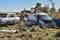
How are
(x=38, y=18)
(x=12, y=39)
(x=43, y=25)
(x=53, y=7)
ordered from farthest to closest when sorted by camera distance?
1. (x=53, y=7)
2. (x=38, y=18)
3. (x=43, y=25)
4. (x=12, y=39)

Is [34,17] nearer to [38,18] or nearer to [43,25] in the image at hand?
[38,18]

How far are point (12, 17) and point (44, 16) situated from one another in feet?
13.1

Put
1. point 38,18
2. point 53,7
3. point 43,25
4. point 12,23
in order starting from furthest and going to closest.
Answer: point 53,7
point 12,23
point 38,18
point 43,25

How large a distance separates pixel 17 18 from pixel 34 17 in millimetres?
2567

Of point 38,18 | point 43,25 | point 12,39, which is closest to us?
point 12,39

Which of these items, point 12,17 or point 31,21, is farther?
point 12,17

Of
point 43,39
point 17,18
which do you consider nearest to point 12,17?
point 17,18

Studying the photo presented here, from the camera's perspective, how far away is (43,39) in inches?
411

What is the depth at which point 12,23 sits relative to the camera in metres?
23.5

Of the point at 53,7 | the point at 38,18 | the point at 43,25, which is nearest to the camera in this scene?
the point at 43,25

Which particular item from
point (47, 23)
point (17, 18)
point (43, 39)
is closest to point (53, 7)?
point (17, 18)

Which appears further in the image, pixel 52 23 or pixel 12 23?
pixel 12 23

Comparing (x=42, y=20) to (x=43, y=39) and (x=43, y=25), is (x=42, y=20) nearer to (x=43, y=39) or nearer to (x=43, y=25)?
(x=43, y=25)

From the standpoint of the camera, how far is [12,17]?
2406 centimetres
